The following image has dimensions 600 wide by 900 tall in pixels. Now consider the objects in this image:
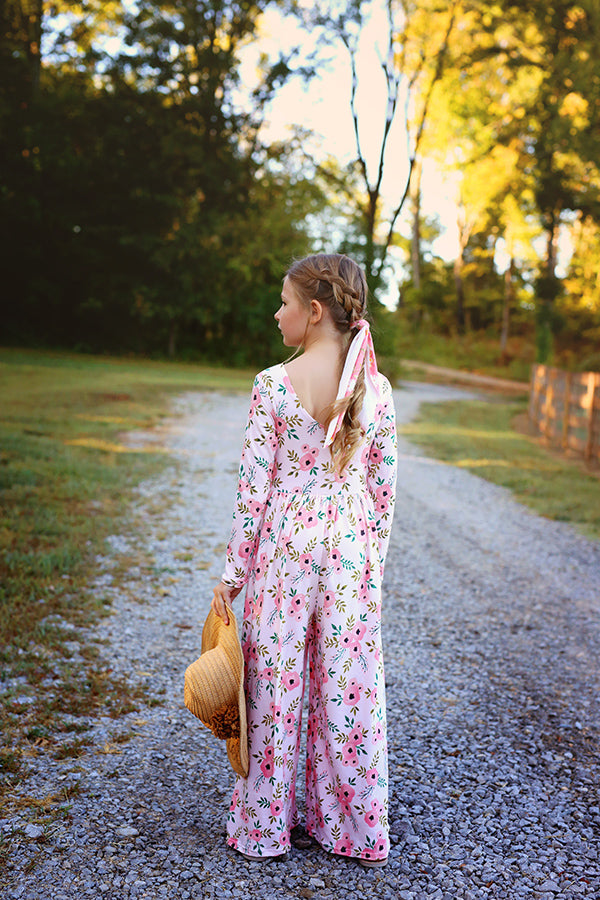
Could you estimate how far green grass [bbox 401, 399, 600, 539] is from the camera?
8906 mm

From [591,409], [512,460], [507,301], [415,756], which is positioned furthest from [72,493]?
[507,301]

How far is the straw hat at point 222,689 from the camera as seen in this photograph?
2.39m

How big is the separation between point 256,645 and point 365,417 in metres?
0.80

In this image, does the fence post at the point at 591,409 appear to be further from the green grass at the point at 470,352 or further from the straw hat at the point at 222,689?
the green grass at the point at 470,352

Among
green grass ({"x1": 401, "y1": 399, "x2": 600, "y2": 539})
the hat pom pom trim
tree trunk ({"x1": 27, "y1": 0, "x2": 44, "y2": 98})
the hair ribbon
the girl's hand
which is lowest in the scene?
green grass ({"x1": 401, "y1": 399, "x2": 600, "y2": 539})

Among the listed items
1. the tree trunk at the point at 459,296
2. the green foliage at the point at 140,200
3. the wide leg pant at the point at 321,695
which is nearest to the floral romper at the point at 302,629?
the wide leg pant at the point at 321,695

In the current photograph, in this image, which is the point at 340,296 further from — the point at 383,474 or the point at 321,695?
the point at 321,695

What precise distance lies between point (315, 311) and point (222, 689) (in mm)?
1181

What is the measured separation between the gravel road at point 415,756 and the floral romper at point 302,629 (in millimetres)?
162

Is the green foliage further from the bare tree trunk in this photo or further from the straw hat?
the straw hat

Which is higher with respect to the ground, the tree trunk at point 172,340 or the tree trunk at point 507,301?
the tree trunk at point 507,301

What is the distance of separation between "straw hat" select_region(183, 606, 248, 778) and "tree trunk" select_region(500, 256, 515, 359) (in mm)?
34801

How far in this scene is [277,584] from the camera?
8.30ft

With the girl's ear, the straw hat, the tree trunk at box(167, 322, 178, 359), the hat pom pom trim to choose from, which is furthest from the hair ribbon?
the tree trunk at box(167, 322, 178, 359)
